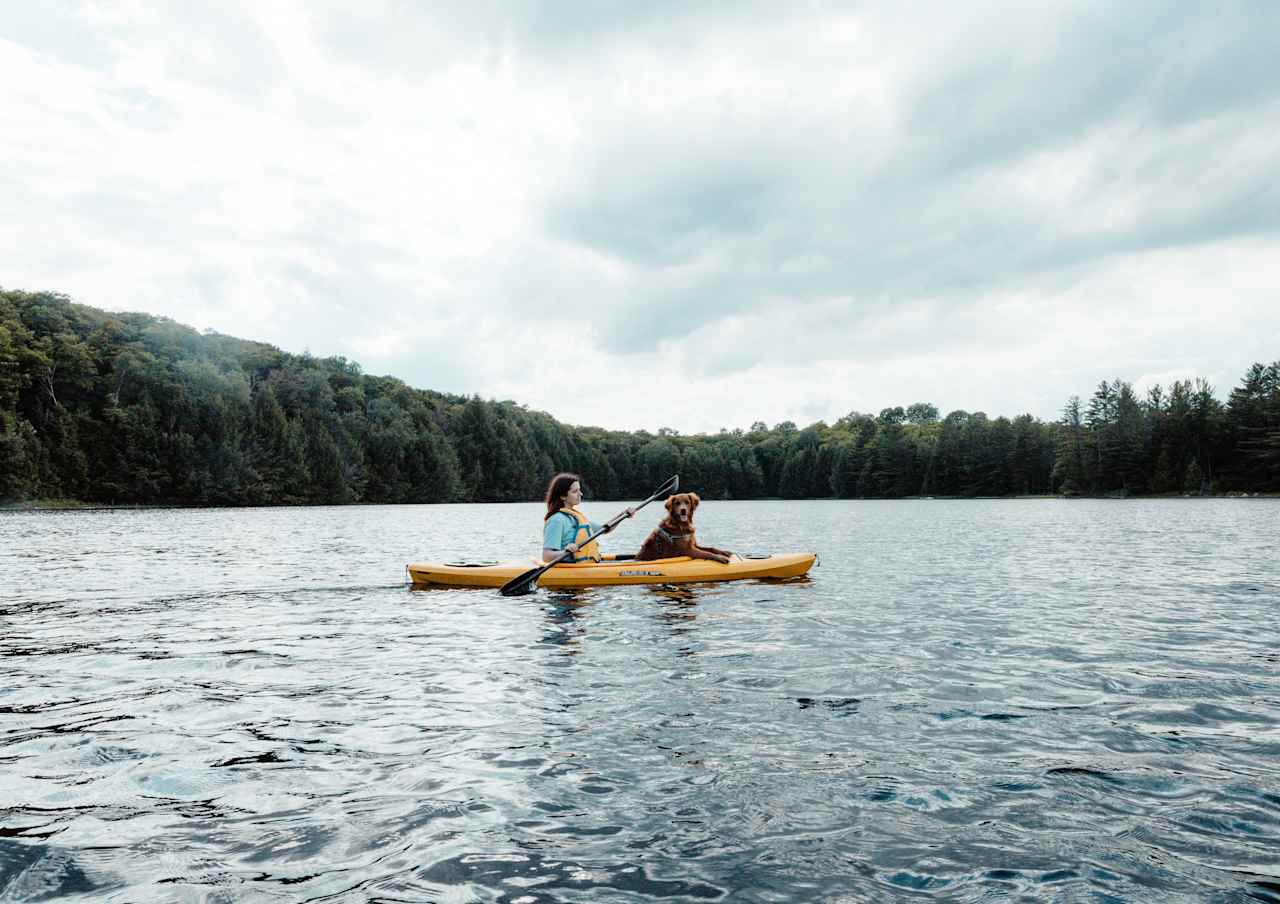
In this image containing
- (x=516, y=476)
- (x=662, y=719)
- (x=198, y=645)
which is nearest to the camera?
(x=662, y=719)

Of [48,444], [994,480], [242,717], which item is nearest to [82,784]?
[242,717]

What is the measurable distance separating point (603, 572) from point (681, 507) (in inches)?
67.5

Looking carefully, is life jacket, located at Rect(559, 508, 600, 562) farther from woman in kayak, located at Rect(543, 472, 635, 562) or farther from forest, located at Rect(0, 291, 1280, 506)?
forest, located at Rect(0, 291, 1280, 506)

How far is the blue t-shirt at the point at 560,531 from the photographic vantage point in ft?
44.1

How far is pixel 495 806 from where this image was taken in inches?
171

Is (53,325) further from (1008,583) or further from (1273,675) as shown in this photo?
Answer: (1273,675)

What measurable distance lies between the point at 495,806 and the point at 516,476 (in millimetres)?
104781

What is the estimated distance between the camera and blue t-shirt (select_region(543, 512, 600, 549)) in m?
13.4

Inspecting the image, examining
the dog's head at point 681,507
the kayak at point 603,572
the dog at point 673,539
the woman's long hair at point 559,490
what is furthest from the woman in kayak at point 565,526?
the dog at point 673,539

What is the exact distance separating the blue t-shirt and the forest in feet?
193

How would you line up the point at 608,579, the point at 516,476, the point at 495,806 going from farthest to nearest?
the point at 516,476 < the point at 608,579 < the point at 495,806

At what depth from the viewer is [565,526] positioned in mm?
13508

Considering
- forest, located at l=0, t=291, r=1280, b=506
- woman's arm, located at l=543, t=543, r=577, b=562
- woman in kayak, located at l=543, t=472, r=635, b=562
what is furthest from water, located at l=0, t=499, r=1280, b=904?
forest, located at l=0, t=291, r=1280, b=506

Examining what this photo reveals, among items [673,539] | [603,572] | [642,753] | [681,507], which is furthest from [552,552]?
[642,753]
